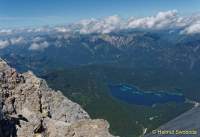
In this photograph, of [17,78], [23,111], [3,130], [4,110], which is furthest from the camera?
[17,78]

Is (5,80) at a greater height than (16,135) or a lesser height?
greater

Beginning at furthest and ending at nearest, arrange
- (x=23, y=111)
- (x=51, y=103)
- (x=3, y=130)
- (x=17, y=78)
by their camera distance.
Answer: (x=51, y=103) < (x=17, y=78) < (x=23, y=111) < (x=3, y=130)

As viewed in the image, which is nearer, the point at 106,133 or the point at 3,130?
the point at 3,130

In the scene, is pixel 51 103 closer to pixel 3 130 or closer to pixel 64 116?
pixel 64 116

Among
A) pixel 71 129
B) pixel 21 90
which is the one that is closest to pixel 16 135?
pixel 71 129

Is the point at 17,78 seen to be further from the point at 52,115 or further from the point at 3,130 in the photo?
the point at 3,130

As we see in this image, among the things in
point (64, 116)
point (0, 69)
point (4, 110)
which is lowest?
point (64, 116)
